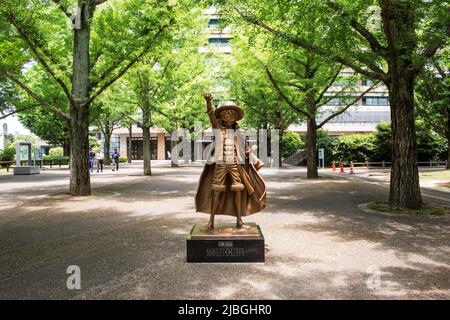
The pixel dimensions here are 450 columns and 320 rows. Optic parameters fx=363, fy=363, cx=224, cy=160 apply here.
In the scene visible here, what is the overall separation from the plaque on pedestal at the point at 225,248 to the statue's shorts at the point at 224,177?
74 centimetres

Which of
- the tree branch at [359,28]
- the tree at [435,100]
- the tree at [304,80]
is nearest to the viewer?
the tree branch at [359,28]

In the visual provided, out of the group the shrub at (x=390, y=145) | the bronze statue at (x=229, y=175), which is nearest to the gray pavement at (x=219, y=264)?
the bronze statue at (x=229, y=175)

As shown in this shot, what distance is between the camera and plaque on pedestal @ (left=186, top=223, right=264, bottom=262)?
540 centimetres

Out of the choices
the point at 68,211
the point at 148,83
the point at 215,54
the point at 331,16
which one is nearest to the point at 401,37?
the point at 331,16

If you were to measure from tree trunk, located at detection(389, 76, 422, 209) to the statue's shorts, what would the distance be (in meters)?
6.43

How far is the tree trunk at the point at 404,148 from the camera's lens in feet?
33.2

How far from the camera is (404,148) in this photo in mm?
10180

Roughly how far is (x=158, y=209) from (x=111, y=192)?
4869 millimetres

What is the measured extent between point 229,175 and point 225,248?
3.77 feet

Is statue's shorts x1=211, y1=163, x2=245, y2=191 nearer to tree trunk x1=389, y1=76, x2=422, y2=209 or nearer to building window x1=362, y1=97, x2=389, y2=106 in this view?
tree trunk x1=389, y1=76, x2=422, y2=209

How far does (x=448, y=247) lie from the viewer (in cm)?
629

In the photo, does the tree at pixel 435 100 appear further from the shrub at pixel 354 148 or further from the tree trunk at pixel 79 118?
the tree trunk at pixel 79 118

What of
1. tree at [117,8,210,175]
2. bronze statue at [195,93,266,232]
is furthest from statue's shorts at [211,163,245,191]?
tree at [117,8,210,175]
